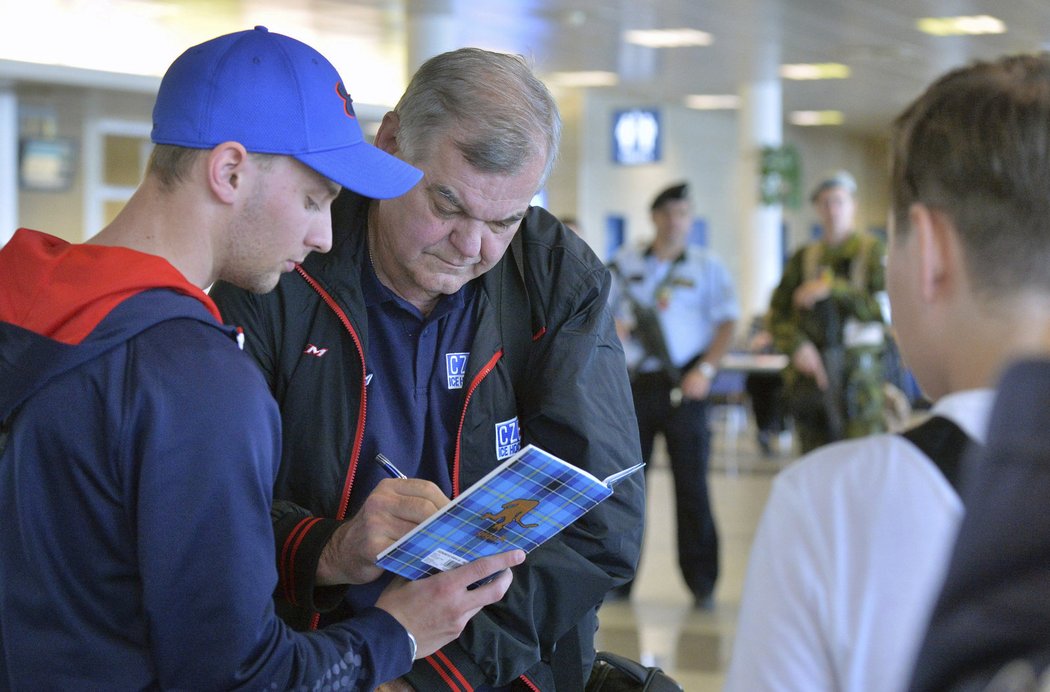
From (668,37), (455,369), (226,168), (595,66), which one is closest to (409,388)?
(455,369)

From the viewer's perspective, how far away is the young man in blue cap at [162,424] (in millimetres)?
1236

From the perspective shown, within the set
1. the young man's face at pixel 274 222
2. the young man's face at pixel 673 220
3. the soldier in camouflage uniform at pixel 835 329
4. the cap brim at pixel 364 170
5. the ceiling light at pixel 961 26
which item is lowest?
the soldier in camouflage uniform at pixel 835 329

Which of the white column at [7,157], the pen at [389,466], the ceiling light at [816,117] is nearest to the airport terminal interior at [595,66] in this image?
the white column at [7,157]

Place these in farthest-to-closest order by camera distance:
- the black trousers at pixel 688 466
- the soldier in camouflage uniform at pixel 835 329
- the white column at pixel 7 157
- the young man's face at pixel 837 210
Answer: the white column at pixel 7 157 → the young man's face at pixel 837 210 → the soldier in camouflage uniform at pixel 835 329 → the black trousers at pixel 688 466

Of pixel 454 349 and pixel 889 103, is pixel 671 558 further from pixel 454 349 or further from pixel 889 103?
pixel 889 103

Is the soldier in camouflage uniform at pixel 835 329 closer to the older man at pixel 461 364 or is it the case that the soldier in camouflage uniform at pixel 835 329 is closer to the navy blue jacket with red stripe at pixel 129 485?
the older man at pixel 461 364

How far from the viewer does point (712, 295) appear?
6.57 meters

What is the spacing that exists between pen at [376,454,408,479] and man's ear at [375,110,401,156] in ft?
1.52

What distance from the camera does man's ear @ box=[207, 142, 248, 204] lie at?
1.35m

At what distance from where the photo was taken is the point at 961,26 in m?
13.1

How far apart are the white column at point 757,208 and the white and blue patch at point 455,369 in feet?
50.0

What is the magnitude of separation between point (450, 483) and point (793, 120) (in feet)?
70.9

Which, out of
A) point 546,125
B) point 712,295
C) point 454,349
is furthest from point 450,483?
point 712,295

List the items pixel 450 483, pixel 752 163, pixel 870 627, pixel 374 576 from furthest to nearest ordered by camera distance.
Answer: pixel 752 163
pixel 450 483
pixel 374 576
pixel 870 627
